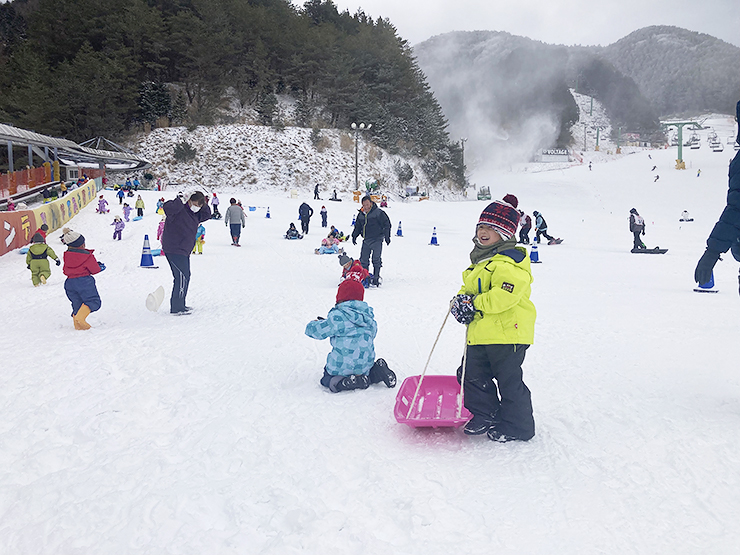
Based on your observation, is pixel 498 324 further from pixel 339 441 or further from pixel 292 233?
pixel 292 233

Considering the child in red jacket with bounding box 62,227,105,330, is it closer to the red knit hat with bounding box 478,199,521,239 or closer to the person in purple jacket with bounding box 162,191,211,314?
the person in purple jacket with bounding box 162,191,211,314

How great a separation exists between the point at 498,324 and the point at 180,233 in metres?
5.47

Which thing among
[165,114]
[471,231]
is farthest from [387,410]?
[165,114]

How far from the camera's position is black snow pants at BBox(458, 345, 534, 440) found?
3312 millimetres

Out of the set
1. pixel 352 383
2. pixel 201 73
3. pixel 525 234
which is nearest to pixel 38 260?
pixel 352 383

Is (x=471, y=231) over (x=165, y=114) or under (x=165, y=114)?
under

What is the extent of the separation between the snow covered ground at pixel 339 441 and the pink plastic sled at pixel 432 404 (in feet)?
0.48

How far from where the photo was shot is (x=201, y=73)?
51938 mm

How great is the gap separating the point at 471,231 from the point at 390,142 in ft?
107

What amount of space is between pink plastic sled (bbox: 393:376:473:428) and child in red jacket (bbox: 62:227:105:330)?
4873 mm

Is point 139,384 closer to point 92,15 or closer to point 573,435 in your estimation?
point 573,435

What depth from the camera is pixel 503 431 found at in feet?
11.4

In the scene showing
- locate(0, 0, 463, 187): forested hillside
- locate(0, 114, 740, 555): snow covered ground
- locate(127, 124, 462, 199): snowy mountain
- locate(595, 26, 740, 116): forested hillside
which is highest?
locate(595, 26, 740, 116): forested hillside

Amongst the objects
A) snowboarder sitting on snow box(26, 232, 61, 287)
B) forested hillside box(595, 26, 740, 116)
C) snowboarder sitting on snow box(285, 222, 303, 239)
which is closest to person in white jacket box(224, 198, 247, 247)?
snowboarder sitting on snow box(285, 222, 303, 239)
